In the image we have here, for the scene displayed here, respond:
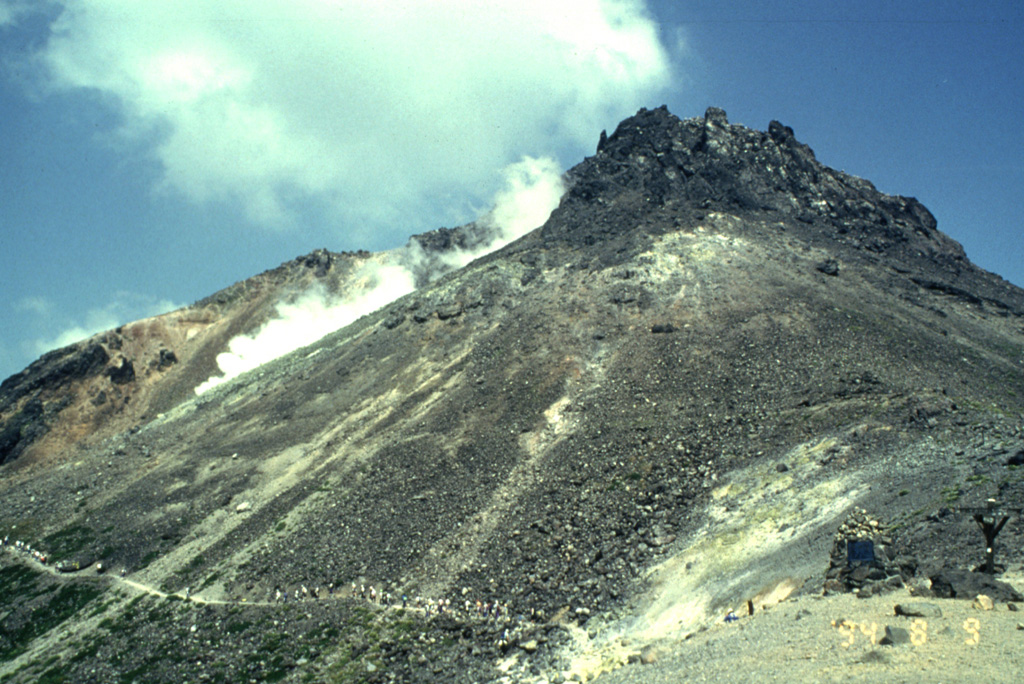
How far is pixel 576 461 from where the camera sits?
1743 inches

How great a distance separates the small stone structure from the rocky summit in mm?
152

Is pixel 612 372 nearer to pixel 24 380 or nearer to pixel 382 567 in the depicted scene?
pixel 382 567

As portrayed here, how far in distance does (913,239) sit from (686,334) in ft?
130

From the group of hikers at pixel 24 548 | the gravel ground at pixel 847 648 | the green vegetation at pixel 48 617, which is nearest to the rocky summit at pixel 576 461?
the green vegetation at pixel 48 617

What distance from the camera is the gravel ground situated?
1631cm

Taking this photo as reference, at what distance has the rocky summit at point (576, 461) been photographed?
Result: 30.6 m

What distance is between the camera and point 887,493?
1225 inches

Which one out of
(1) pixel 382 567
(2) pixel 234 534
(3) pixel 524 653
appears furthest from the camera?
(2) pixel 234 534

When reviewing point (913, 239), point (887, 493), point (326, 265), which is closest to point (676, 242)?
point (913, 239)

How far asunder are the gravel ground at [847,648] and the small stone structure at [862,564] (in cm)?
76
